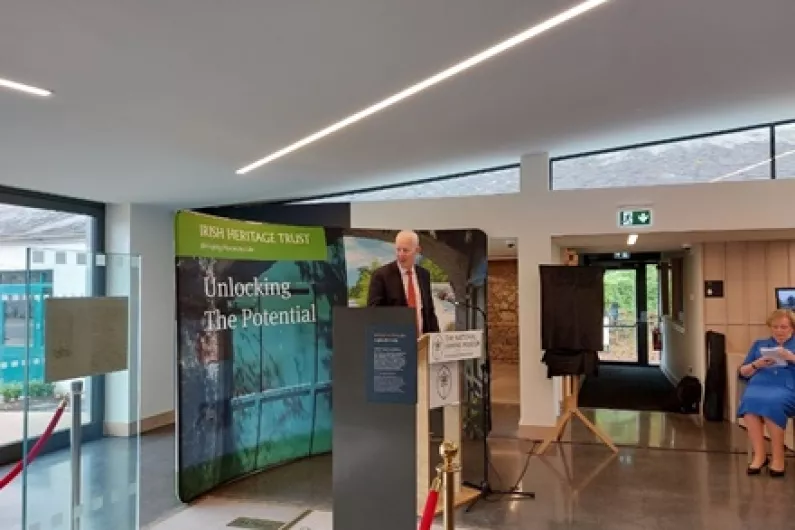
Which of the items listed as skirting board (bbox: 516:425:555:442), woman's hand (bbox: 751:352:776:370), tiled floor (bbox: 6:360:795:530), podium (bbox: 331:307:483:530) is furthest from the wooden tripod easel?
podium (bbox: 331:307:483:530)

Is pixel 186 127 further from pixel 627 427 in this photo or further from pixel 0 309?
pixel 627 427

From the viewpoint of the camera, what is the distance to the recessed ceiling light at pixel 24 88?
3.37 meters

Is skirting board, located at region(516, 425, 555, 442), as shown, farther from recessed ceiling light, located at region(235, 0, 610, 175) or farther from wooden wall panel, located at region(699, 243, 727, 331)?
recessed ceiling light, located at region(235, 0, 610, 175)

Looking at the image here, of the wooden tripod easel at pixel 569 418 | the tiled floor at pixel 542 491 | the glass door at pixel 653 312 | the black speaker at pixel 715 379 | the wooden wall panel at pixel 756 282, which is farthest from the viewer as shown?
the glass door at pixel 653 312

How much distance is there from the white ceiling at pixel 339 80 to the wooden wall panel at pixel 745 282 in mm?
1741

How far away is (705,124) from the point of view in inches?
254

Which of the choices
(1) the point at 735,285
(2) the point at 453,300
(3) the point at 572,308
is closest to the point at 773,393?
(3) the point at 572,308

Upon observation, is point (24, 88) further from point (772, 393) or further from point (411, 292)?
point (772, 393)

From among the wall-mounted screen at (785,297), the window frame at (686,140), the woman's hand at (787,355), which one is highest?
the window frame at (686,140)

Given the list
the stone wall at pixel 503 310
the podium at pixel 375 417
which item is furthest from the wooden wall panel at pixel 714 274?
the podium at pixel 375 417

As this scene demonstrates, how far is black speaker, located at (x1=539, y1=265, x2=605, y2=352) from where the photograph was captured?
6.08 meters

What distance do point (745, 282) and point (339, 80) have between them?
596 centimetres

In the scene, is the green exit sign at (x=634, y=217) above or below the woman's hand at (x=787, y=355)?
above

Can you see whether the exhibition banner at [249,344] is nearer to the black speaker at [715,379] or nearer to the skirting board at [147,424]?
the skirting board at [147,424]
